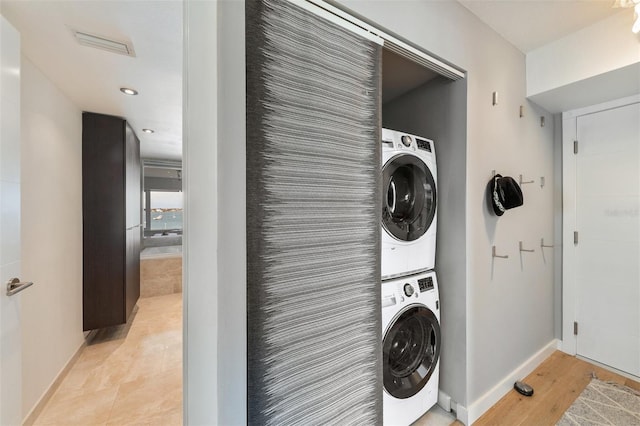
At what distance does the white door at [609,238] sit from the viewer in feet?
6.80

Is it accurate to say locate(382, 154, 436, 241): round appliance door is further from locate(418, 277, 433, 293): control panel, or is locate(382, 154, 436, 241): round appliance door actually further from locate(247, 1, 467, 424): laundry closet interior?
locate(418, 277, 433, 293): control panel

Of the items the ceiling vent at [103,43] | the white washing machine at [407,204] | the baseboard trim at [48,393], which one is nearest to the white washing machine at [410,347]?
the white washing machine at [407,204]

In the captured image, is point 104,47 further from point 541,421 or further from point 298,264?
point 541,421

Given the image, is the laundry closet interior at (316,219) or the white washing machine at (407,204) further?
the white washing machine at (407,204)

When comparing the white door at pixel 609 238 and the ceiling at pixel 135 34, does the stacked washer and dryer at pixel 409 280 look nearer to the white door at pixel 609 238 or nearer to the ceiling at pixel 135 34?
the ceiling at pixel 135 34

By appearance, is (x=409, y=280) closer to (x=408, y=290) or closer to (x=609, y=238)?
(x=408, y=290)

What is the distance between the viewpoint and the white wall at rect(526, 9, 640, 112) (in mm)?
1649

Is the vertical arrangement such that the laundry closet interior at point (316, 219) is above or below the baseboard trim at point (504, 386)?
above

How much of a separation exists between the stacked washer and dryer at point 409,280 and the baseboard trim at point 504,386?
0.26m

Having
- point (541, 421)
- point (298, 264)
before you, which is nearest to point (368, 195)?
point (298, 264)

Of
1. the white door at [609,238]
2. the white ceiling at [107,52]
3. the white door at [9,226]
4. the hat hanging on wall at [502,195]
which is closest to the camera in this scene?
the white door at [9,226]

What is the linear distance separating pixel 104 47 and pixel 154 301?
12.3ft

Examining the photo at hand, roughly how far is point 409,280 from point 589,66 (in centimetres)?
201

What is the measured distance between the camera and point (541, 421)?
5.33 feet
